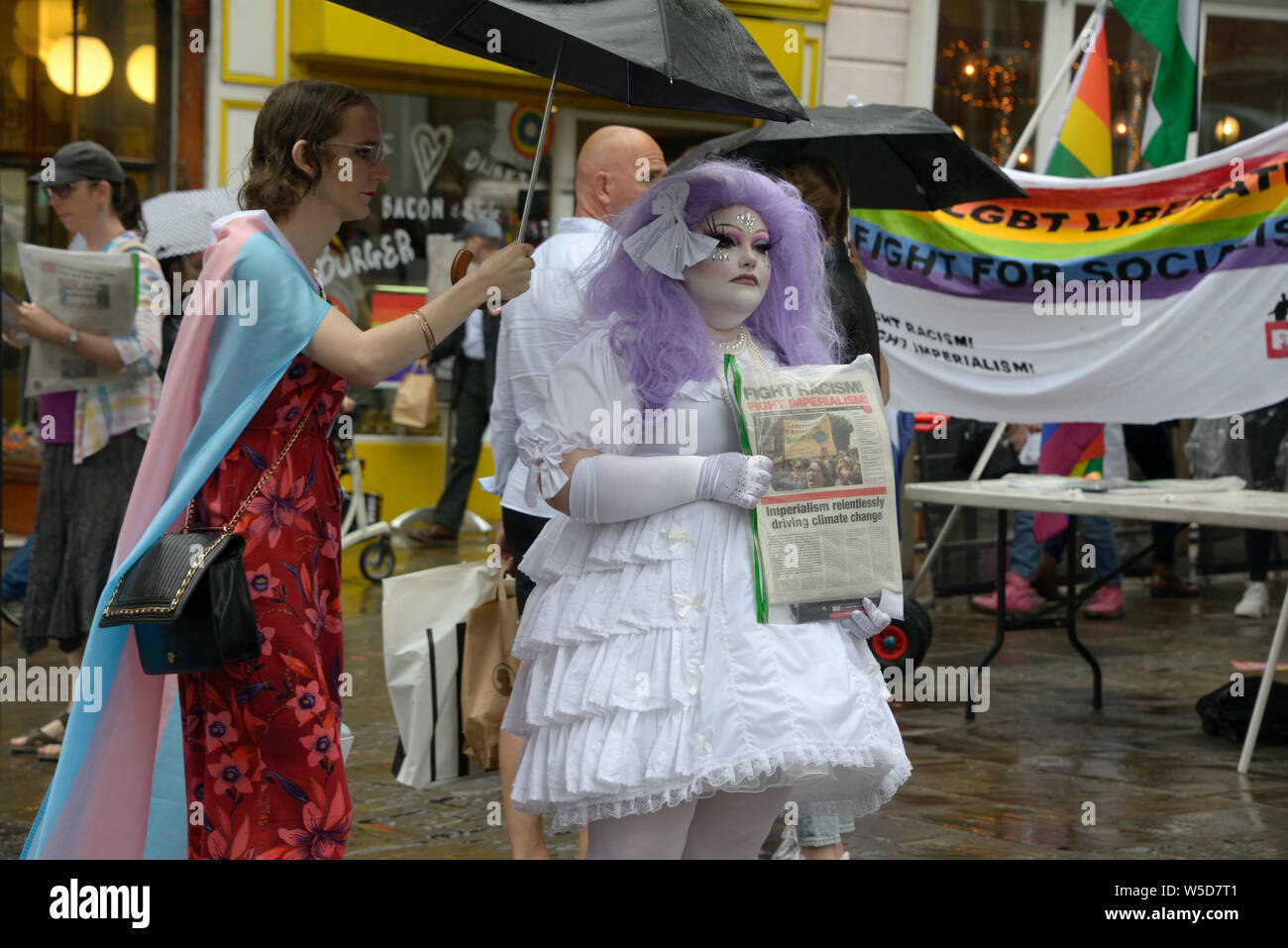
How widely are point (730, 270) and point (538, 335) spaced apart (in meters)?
0.99

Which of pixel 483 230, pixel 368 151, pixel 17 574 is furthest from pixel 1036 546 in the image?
pixel 368 151

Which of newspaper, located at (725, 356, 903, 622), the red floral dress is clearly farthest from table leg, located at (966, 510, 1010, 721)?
the red floral dress

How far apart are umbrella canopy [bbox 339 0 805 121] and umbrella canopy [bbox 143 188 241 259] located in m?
2.71

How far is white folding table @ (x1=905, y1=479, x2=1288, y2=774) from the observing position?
5691mm

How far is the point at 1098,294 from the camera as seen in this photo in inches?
275

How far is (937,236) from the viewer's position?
7195 mm

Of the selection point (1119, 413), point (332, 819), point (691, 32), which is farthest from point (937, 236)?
point (332, 819)

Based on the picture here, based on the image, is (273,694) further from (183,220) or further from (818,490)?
(183,220)

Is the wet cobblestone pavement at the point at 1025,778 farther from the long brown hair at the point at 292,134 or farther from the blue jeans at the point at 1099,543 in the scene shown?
the long brown hair at the point at 292,134
